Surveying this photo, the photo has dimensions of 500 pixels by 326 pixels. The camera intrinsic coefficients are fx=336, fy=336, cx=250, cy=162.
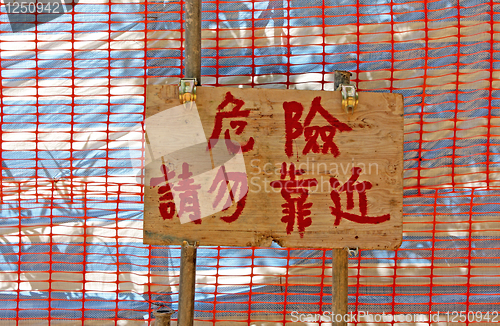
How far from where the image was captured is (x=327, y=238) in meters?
1.52

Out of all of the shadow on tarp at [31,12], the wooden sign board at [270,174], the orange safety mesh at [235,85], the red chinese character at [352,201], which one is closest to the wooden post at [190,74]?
the wooden sign board at [270,174]

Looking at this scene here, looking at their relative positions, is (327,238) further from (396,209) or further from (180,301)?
(180,301)

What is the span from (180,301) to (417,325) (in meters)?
1.49

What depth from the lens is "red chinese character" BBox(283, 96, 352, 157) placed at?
1.52 meters

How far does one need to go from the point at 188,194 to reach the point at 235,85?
0.85 metres

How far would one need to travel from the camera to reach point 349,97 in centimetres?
149

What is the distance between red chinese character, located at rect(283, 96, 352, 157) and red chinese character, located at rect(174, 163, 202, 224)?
1.49ft

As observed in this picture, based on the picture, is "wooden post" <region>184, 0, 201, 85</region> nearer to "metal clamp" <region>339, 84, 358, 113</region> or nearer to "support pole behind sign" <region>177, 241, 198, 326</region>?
"metal clamp" <region>339, 84, 358, 113</region>

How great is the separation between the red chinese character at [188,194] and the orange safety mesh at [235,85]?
0.65 m

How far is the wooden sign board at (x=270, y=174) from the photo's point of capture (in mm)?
1513

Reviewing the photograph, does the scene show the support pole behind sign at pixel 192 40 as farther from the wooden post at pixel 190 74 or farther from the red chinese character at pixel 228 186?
the red chinese character at pixel 228 186

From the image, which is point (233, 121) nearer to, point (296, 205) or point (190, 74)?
point (190, 74)

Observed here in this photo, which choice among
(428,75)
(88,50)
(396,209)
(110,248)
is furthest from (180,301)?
(428,75)

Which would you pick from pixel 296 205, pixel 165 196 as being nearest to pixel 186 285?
pixel 165 196
